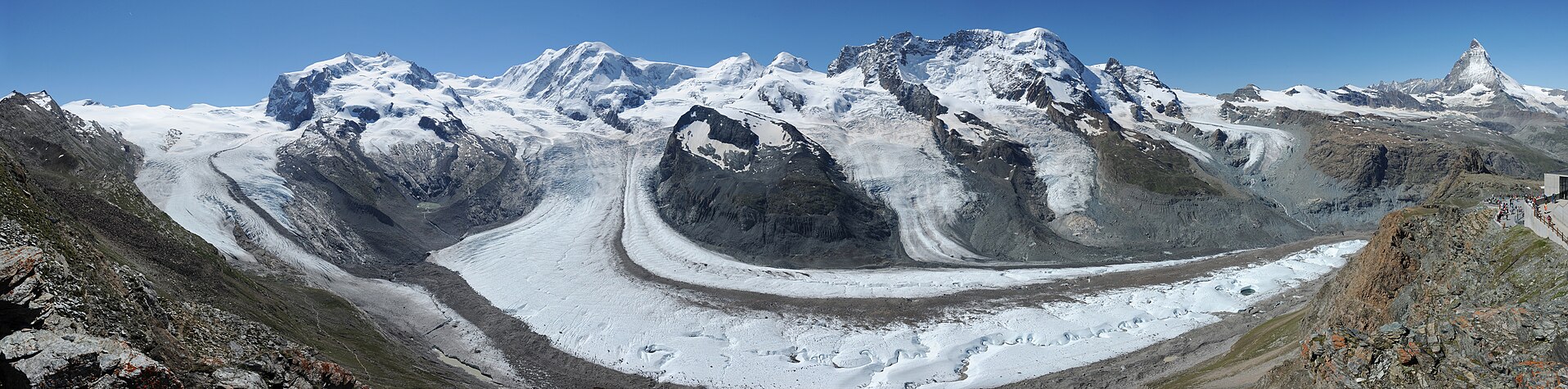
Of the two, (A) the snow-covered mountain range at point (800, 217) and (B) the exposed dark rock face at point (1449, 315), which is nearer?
(B) the exposed dark rock face at point (1449, 315)

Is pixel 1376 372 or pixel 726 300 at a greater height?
pixel 1376 372

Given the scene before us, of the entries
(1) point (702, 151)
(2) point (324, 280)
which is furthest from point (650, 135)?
(2) point (324, 280)

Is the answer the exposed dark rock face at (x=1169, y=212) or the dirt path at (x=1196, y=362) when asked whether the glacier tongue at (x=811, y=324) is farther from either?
the exposed dark rock face at (x=1169, y=212)

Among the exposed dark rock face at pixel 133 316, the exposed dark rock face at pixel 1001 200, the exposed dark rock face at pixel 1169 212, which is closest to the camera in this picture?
the exposed dark rock face at pixel 133 316

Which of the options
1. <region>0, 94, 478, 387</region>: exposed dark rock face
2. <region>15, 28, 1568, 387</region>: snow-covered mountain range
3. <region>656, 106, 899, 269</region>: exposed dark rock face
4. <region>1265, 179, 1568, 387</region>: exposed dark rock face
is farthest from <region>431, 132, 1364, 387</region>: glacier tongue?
<region>1265, 179, 1568, 387</region>: exposed dark rock face

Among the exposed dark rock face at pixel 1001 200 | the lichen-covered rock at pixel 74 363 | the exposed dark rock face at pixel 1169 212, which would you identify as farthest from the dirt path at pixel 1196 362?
the lichen-covered rock at pixel 74 363

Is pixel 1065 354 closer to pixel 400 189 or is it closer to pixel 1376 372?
pixel 1376 372

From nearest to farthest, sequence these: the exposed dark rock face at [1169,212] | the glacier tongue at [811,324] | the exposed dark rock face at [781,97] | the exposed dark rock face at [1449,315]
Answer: the exposed dark rock face at [1449,315]
the glacier tongue at [811,324]
the exposed dark rock face at [1169,212]
the exposed dark rock face at [781,97]
